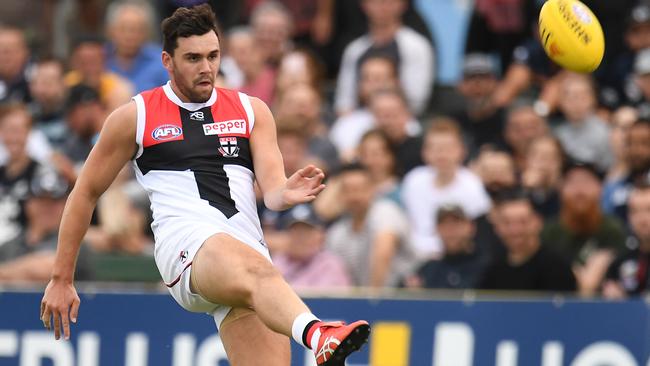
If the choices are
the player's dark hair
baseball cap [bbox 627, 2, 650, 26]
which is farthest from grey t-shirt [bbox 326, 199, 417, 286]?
the player's dark hair

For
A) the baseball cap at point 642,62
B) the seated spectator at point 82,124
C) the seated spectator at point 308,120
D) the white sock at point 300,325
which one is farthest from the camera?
the seated spectator at point 82,124

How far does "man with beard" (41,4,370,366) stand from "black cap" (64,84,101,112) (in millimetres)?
6127

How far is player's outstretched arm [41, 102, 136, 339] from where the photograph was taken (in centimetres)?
770

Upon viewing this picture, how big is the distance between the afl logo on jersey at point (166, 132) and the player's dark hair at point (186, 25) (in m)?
0.41

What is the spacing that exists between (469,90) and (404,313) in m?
3.79

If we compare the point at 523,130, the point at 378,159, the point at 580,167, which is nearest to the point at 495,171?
the point at 523,130

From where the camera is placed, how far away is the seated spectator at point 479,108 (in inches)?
548

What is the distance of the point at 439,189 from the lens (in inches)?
505

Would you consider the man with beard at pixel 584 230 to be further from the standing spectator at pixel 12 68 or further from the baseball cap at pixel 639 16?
the standing spectator at pixel 12 68

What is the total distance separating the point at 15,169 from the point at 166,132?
18.8 feet

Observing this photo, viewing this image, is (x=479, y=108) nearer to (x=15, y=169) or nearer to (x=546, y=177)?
(x=546, y=177)

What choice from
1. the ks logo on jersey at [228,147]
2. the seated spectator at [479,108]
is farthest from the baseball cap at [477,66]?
the ks logo on jersey at [228,147]

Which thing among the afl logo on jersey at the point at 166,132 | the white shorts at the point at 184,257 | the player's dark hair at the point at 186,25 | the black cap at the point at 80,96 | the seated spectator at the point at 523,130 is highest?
the player's dark hair at the point at 186,25

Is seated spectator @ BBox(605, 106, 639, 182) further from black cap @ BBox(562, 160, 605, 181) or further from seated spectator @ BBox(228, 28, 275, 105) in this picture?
seated spectator @ BBox(228, 28, 275, 105)
